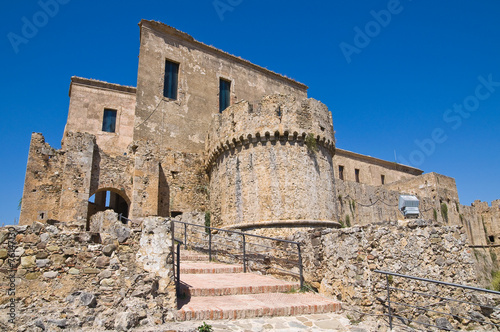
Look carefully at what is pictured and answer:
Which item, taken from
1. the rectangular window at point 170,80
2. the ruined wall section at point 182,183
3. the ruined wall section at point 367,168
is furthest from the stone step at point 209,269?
the ruined wall section at point 367,168

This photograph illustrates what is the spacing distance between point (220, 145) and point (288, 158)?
3243 mm

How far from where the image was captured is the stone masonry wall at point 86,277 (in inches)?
186

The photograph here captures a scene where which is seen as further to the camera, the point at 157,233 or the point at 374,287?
the point at 374,287

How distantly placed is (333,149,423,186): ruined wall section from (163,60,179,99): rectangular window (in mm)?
15644

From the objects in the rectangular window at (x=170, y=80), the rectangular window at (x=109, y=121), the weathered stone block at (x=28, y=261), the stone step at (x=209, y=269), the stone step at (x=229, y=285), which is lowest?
the stone step at (x=229, y=285)

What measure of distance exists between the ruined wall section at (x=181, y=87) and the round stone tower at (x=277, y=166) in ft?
12.4

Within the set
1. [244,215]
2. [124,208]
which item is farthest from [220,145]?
[124,208]

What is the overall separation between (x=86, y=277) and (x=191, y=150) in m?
13.0

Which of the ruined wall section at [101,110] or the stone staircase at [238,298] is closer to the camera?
the stone staircase at [238,298]

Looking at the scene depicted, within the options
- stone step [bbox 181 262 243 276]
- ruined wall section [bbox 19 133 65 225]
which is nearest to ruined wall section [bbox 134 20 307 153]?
ruined wall section [bbox 19 133 65 225]

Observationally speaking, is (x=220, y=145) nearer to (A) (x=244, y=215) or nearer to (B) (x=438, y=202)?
(A) (x=244, y=215)

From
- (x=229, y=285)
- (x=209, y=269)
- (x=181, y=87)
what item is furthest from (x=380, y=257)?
(x=181, y=87)

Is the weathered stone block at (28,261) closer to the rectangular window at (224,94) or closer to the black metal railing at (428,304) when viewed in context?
the black metal railing at (428,304)

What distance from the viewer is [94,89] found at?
17.3 m
